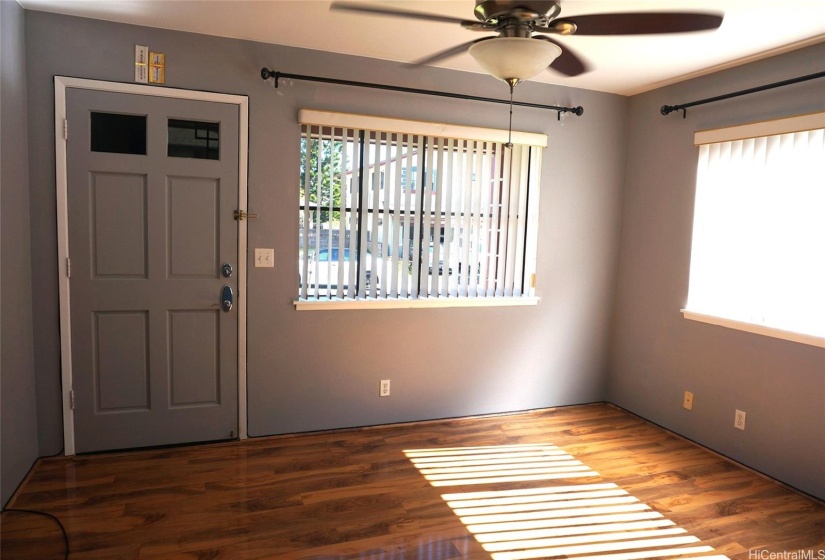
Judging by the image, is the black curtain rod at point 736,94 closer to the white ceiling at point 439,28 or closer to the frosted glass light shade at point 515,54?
the white ceiling at point 439,28

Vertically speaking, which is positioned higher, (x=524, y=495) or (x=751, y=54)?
(x=751, y=54)

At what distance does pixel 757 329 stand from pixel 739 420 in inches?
24.2

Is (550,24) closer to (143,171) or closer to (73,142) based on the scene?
(143,171)

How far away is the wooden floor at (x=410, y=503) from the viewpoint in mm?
2406

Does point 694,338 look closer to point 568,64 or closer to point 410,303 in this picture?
point 410,303

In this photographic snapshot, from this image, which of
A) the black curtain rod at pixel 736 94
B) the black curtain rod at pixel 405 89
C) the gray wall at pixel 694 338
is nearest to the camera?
the black curtain rod at pixel 736 94

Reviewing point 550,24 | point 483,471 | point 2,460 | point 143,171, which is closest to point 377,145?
point 143,171

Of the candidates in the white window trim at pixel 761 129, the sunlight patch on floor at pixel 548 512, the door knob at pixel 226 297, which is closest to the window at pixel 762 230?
the white window trim at pixel 761 129

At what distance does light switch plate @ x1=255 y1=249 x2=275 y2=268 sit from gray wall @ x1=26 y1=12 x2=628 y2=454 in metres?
0.03

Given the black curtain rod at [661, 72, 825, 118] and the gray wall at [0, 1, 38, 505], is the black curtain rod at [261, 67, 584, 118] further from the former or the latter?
the gray wall at [0, 1, 38, 505]

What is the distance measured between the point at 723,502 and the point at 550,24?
2666 mm

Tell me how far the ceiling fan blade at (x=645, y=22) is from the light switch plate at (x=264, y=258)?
220cm

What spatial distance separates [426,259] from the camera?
12.5 feet

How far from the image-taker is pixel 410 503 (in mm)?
2787
